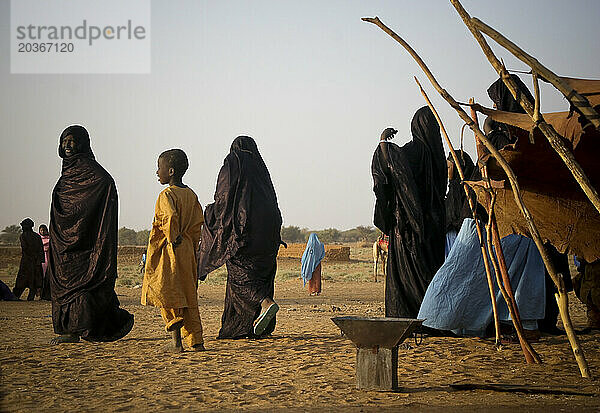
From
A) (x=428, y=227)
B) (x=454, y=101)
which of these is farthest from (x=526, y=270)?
(x=454, y=101)

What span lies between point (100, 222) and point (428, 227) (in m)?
4.02

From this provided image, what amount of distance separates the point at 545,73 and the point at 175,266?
430 centimetres

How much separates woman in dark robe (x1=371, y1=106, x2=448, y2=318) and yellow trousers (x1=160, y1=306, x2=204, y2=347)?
8.20 ft

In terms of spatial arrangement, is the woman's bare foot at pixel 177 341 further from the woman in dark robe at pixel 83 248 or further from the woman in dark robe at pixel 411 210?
the woman in dark robe at pixel 411 210

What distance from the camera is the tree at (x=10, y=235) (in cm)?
7818

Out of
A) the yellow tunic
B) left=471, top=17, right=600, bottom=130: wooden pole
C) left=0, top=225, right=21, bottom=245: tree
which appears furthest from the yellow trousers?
left=0, top=225, right=21, bottom=245: tree

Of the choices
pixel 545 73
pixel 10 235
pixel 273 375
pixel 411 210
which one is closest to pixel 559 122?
pixel 545 73

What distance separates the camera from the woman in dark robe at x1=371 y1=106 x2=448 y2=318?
8.83m

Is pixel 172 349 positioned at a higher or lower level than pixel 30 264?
lower

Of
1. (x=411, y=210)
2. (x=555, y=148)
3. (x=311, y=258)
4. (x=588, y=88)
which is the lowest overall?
(x=311, y=258)

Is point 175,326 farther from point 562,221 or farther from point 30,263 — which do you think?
point 30,263

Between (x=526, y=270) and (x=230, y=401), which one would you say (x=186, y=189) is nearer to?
(x=230, y=401)

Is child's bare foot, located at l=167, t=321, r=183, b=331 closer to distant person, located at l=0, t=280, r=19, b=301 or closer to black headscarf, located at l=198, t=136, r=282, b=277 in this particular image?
black headscarf, located at l=198, t=136, r=282, b=277

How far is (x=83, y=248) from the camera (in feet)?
27.8
